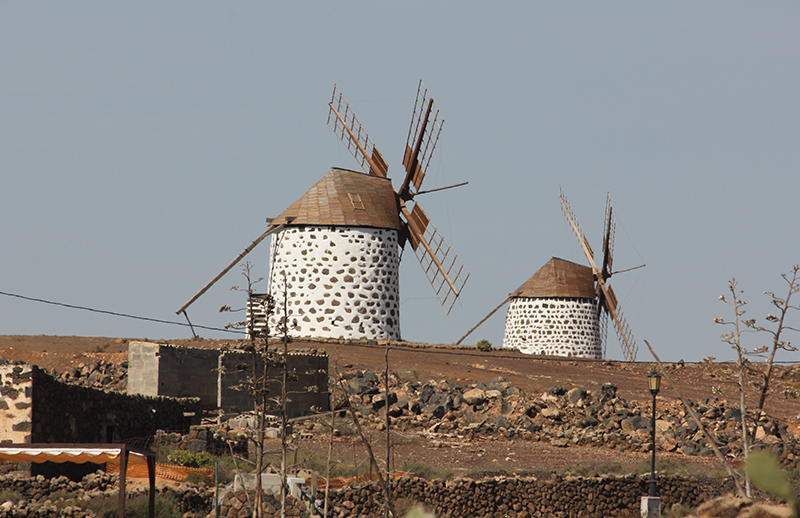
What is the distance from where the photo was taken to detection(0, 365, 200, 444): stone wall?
13227 mm

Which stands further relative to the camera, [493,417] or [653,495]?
[493,417]

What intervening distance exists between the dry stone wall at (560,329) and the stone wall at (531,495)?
2398 centimetres

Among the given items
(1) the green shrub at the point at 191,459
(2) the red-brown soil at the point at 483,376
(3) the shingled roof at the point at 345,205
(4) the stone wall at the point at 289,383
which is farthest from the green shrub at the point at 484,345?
(1) the green shrub at the point at 191,459

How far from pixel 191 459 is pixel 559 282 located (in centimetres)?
2931

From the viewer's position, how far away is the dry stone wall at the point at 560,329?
42.5 meters

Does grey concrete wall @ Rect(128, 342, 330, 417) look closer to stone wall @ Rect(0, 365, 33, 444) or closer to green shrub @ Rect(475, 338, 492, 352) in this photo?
stone wall @ Rect(0, 365, 33, 444)

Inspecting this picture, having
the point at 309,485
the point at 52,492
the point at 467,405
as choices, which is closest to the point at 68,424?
the point at 52,492

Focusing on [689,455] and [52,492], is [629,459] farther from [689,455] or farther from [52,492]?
[52,492]

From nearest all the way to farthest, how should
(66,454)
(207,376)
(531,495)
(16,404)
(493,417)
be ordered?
1. (66,454)
2. (16,404)
3. (531,495)
4. (207,376)
5. (493,417)

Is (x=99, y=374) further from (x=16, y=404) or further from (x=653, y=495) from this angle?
(x=653, y=495)

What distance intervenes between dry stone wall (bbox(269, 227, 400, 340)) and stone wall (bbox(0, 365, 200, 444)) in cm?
1200

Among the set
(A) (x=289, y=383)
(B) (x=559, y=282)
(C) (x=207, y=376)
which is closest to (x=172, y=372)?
(C) (x=207, y=376)

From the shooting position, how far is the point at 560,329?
4284cm

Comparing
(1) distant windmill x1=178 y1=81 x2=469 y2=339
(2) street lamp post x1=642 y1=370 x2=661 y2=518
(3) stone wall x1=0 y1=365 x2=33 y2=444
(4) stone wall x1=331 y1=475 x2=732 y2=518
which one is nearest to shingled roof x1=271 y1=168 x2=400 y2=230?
(1) distant windmill x1=178 y1=81 x2=469 y2=339
